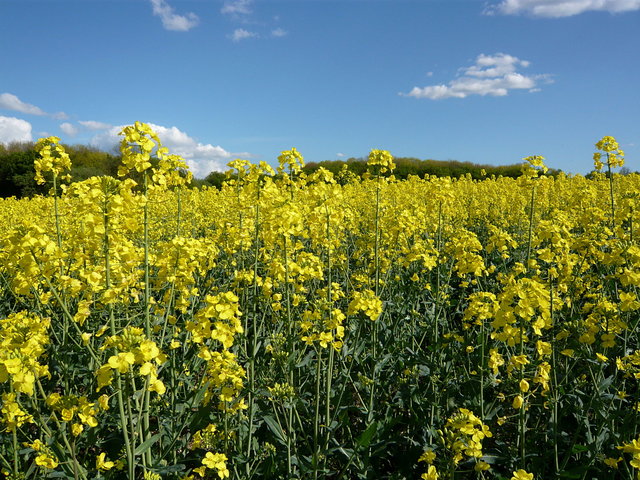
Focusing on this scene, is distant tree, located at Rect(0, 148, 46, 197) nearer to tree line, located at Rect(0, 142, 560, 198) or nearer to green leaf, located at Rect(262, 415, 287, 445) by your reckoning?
tree line, located at Rect(0, 142, 560, 198)

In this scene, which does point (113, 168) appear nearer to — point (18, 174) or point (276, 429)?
point (18, 174)

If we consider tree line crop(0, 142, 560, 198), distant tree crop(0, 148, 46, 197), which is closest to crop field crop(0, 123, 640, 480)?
tree line crop(0, 142, 560, 198)

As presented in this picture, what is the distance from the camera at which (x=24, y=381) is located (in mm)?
1854

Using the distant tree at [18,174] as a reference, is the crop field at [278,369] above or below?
below

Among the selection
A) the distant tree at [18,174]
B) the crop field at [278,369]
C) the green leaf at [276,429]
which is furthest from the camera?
the distant tree at [18,174]

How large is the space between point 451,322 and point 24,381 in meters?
4.79

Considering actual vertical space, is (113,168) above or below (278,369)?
above

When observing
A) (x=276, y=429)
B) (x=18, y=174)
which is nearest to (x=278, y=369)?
(x=276, y=429)

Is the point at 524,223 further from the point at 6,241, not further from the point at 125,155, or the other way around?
the point at 6,241

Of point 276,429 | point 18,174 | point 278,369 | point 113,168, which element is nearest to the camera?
point 276,429

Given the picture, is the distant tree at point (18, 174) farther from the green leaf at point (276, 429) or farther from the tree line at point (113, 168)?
the green leaf at point (276, 429)

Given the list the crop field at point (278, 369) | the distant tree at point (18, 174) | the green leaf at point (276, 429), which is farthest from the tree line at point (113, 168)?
the green leaf at point (276, 429)

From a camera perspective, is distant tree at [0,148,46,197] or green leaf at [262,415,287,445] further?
distant tree at [0,148,46,197]

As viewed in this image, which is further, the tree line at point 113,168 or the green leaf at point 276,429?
the tree line at point 113,168
